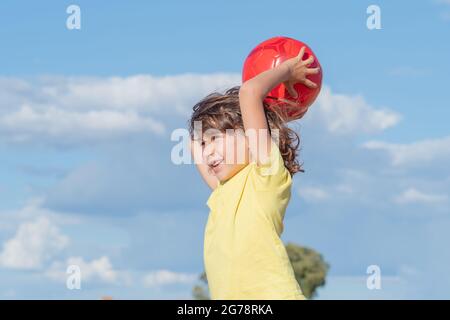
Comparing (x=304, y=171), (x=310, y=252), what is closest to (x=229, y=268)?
(x=304, y=171)

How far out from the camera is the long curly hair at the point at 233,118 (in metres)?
6.33

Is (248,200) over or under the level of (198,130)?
under

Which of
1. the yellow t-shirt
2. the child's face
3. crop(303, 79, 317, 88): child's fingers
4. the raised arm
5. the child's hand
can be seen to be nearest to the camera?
the yellow t-shirt

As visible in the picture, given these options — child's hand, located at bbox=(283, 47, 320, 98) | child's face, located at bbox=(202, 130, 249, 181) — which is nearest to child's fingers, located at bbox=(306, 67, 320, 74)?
child's hand, located at bbox=(283, 47, 320, 98)

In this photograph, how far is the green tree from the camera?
1855 inches

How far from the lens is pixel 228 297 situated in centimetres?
602

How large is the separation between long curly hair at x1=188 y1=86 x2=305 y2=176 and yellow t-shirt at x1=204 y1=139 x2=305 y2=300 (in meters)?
0.26

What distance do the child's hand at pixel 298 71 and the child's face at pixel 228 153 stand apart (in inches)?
26.9

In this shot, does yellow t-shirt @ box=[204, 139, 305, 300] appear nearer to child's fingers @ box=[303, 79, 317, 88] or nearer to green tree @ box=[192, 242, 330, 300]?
child's fingers @ box=[303, 79, 317, 88]

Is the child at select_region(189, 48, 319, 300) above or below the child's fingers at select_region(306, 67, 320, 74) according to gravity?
below

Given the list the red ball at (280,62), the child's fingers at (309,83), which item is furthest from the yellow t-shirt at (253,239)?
the child's fingers at (309,83)

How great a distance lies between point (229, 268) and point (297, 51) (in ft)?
6.32
